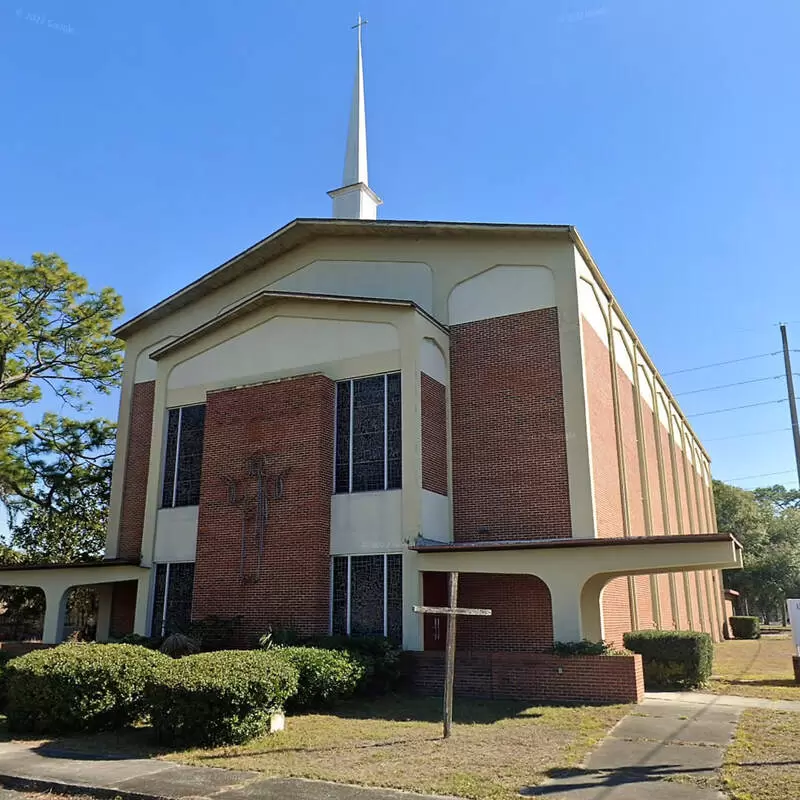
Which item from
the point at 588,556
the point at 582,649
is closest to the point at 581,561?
the point at 588,556

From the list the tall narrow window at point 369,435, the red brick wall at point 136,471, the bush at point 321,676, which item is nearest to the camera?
the bush at point 321,676

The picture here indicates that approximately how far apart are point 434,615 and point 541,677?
3794mm

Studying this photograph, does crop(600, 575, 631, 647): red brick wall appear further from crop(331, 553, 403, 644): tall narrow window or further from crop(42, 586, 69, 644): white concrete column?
crop(42, 586, 69, 644): white concrete column

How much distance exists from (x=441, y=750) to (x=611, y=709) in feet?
14.2

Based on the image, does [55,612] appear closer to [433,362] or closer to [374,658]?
[374,658]

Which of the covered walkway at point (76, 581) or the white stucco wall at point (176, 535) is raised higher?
the white stucco wall at point (176, 535)

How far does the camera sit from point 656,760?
30.2 feet

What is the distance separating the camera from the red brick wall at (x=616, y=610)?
17109 mm

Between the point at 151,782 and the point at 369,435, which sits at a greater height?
the point at 369,435

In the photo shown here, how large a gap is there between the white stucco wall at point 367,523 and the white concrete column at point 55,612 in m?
9.23

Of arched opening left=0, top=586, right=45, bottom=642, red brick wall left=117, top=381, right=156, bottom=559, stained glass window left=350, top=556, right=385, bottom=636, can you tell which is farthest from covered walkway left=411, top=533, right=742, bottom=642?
arched opening left=0, top=586, right=45, bottom=642

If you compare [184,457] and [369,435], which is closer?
[369,435]

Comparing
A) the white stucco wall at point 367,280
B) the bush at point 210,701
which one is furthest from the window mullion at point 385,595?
the white stucco wall at point 367,280

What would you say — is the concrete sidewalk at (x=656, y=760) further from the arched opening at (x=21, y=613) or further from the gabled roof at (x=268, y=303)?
the arched opening at (x=21, y=613)
